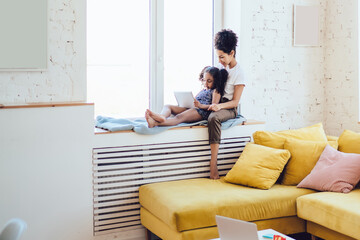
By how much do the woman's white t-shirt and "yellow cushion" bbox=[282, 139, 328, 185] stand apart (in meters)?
0.64

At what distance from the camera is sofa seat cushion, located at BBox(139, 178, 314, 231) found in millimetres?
3098

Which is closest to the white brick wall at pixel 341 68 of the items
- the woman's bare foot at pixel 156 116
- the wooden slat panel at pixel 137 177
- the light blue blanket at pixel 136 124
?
the light blue blanket at pixel 136 124

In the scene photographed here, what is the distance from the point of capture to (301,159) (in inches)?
144

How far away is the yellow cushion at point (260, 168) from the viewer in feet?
11.6

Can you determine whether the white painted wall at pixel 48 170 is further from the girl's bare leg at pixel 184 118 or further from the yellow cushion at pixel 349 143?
the yellow cushion at pixel 349 143

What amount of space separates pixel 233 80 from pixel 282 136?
1.96ft

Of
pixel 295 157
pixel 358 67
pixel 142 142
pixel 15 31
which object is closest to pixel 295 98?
pixel 358 67

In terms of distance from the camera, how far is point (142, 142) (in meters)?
3.60

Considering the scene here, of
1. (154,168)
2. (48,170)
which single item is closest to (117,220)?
(154,168)

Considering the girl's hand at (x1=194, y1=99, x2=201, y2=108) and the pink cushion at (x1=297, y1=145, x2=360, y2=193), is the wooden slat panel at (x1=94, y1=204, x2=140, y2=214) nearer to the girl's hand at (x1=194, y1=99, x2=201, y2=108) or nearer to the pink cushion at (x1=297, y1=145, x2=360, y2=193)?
the girl's hand at (x1=194, y1=99, x2=201, y2=108)

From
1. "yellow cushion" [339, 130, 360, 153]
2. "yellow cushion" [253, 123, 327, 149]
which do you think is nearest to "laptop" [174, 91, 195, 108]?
"yellow cushion" [253, 123, 327, 149]

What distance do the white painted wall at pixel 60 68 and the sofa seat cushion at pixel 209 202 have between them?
0.91m

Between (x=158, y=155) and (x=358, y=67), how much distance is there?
2.01 meters

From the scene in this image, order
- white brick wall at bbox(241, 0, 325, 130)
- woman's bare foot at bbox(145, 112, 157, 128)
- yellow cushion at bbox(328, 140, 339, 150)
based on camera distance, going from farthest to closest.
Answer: white brick wall at bbox(241, 0, 325, 130), yellow cushion at bbox(328, 140, 339, 150), woman's bare foot at bbox(145, 112, 157, 128)
